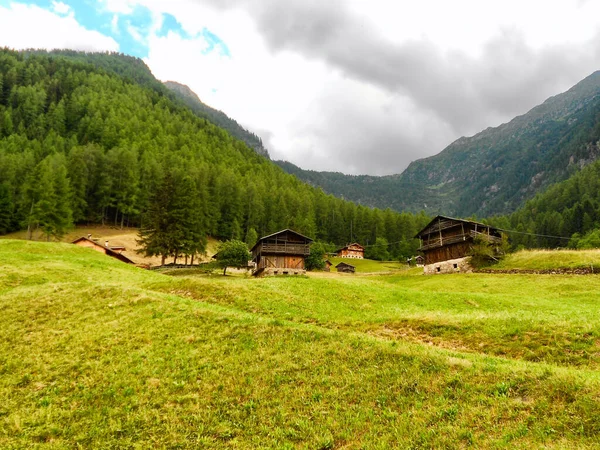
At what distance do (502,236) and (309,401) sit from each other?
64.5 meters

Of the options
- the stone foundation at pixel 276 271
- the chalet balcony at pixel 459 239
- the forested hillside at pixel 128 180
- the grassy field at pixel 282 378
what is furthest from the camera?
the forested hillside at pixel 128 180

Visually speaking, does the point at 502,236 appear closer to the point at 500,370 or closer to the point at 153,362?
the point at 500,370

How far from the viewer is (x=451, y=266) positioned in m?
66.1

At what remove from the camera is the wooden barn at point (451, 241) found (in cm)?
6353

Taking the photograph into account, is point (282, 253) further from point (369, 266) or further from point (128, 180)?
point (128, 180)

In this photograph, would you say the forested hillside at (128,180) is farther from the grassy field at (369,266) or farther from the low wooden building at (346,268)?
the low wooden building at (346,268)

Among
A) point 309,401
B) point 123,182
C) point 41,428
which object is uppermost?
point 123,182

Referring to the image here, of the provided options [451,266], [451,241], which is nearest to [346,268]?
[451,266]

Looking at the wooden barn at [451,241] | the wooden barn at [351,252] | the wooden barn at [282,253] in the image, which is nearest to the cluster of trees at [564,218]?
the wooden barn at [351,252]

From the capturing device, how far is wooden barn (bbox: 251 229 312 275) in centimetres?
7112

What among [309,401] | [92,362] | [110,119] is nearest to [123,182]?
[110,119]

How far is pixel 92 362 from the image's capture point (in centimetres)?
1467

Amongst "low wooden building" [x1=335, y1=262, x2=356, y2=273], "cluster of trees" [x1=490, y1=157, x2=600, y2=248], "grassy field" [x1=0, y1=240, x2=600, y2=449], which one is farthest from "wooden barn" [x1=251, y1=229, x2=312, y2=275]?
"cluster of trees" [x1=490, y1=157, x2=600, y2=248]

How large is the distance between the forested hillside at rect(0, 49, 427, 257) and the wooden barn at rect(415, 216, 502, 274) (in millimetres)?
50098
